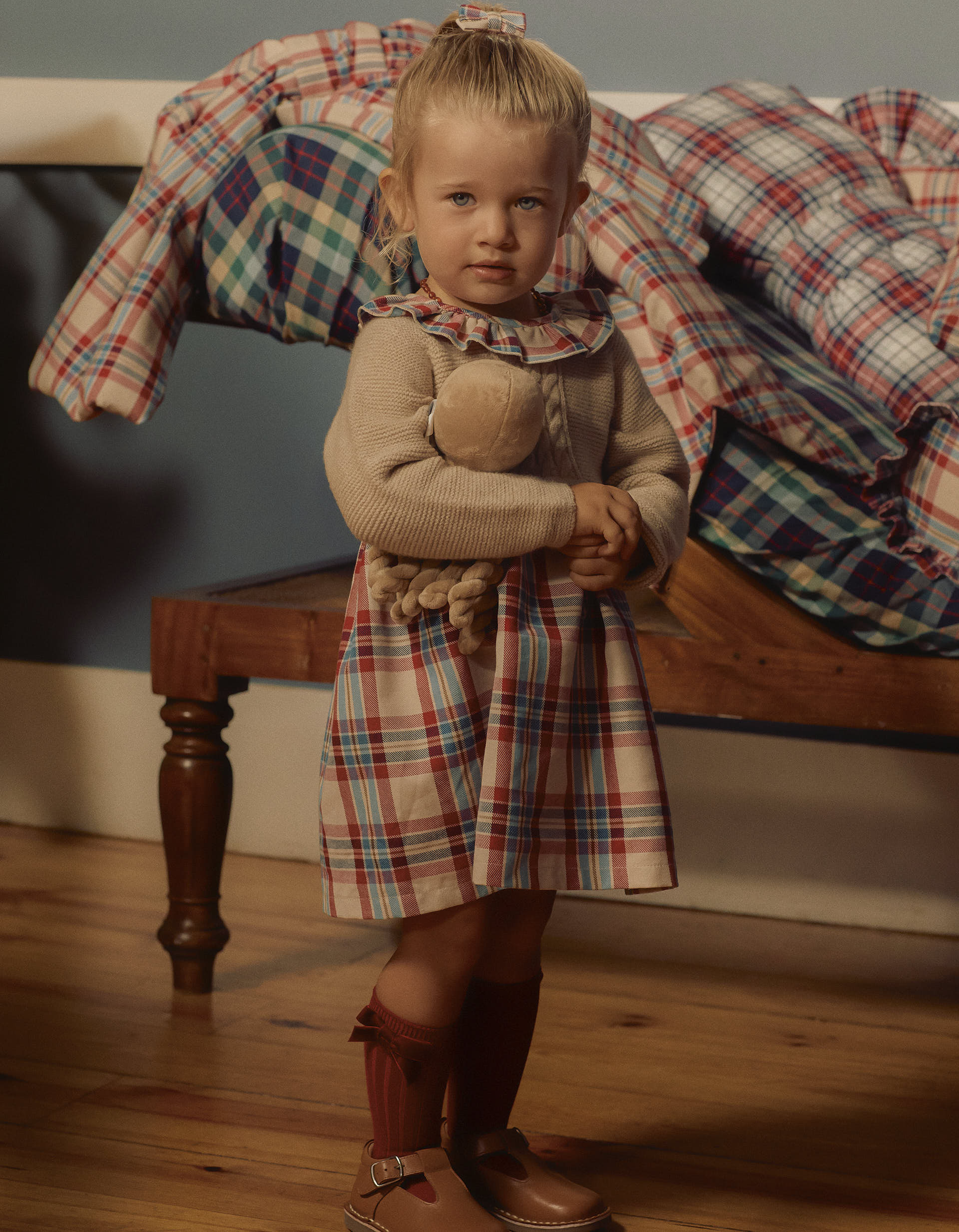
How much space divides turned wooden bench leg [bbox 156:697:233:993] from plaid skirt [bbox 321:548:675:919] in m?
0.49

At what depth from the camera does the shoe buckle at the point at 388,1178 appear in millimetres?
897

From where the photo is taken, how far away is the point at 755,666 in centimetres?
124

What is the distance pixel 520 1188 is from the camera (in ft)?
3.08

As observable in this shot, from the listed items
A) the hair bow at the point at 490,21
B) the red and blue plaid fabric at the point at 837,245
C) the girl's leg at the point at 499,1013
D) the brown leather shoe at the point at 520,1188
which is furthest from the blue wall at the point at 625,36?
the brown leather shoe at the point at 520,1188

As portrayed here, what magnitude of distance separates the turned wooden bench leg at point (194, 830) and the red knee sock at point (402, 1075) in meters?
0.49

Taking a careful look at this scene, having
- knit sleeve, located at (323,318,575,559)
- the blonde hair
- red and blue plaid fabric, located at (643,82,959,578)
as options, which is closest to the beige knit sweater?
knit sleeve, located at (323,318,575,559)

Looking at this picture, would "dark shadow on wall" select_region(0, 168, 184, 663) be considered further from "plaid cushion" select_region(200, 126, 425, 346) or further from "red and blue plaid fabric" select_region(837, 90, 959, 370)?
"red and blue plaid fabric" select_region(837, 90, 959, 370)

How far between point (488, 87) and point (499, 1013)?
2.06ft

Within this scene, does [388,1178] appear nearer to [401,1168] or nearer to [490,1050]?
[401,1168]

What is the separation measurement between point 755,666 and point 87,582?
1.07m

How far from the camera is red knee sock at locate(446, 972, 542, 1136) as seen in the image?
37.4 inches

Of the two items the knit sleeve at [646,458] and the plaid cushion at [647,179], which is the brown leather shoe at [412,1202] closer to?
the knit sleeve at [646,458]

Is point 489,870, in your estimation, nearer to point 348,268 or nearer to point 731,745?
point 348,268

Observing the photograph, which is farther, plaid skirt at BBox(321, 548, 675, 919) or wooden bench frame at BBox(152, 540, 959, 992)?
wooden bench frame at BBox(152, 540, 959, 992)
